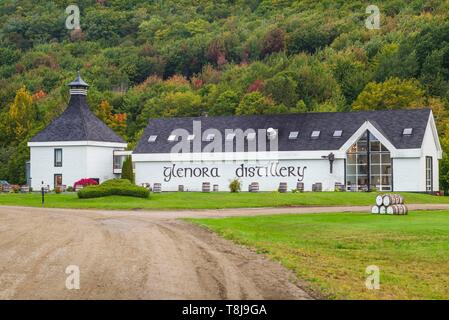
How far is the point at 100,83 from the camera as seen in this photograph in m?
161

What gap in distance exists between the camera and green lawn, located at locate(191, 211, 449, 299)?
72.3ft

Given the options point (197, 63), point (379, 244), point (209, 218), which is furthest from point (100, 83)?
point (379, 244)

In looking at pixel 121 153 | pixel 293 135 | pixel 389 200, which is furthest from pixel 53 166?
pixel 389 200

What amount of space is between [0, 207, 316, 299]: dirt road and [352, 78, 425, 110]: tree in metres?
64.8

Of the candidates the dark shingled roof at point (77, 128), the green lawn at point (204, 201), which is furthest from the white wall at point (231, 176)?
the green lawn at point (204, 201)

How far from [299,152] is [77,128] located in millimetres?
22956

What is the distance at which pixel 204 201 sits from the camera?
6162 centimetres

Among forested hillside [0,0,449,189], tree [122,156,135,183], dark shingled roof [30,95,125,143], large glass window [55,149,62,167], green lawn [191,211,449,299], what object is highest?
→ forested hillside [0,0,449,189]

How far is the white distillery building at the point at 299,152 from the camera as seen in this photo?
259 feet

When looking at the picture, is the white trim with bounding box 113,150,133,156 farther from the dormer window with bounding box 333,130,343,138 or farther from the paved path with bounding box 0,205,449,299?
the paved path with bounding box 0,205,449,299

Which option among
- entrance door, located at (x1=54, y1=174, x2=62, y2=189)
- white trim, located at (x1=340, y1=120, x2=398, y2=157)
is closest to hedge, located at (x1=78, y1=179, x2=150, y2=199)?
white trim, located at (x1=340, y1=120, x2=398, y2=157)

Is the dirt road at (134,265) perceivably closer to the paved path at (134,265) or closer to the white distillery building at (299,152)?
the paved path at (134,265)

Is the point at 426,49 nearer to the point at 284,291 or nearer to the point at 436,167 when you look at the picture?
the point at 436,167
